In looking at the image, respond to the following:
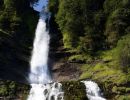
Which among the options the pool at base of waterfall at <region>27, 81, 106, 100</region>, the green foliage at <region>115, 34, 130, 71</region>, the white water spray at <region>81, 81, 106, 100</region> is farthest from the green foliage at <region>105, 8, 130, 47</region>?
the pool at base of waterfall at <region>27, 81, 106, 100</region>

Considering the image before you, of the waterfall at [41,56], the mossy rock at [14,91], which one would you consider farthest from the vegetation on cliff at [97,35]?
the mossy rock at [14,91]

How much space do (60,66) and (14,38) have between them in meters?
10.3

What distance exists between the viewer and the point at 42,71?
77.7m

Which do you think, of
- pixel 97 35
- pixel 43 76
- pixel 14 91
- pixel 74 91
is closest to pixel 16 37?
pixel 43 76

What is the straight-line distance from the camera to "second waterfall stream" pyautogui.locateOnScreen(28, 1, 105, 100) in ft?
205

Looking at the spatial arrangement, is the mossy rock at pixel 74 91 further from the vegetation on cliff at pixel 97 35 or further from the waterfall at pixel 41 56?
the waterfall at pixel 41 56

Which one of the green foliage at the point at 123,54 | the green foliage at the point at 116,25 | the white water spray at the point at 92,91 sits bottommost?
the white water spray at the point at 92,91

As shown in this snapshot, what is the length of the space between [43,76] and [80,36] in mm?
10837

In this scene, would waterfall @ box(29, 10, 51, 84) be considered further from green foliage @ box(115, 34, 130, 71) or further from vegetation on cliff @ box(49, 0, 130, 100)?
green foliage @ box(115, 34, 130, 71)

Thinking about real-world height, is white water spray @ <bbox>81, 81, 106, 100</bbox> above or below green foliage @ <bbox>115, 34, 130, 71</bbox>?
below

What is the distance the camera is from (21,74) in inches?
2921

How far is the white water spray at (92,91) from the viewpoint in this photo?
62.1 meters

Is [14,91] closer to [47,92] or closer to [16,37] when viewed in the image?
[47,92]

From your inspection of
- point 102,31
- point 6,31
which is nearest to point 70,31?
point 102,31
